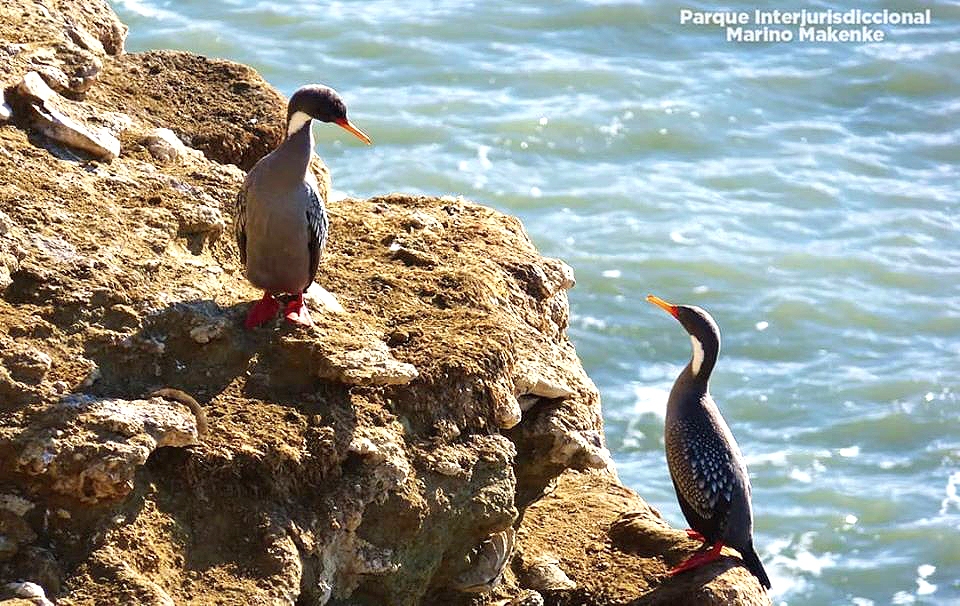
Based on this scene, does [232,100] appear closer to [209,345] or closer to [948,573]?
[209,345]

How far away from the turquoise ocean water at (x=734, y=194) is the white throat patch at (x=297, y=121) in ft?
22.1

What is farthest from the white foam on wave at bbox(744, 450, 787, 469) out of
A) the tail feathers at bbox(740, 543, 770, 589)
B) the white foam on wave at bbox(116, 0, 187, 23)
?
the white foam on wave at bbox(116, 0, 187, 23)

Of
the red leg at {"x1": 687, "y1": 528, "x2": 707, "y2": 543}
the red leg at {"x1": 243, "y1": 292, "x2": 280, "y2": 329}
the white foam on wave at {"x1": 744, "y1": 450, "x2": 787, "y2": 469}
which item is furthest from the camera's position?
the white foam on wave at {"x1": 744, "y1": 450, "x2": 787, "y2": 469}

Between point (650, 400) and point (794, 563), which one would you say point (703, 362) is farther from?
point (650, 400)

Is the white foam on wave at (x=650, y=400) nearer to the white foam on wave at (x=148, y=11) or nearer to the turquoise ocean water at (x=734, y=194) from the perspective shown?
the turquoise ocean water at (x=734, y=194)

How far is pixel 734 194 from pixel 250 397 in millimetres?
12100

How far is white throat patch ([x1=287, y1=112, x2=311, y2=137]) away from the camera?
6.86 metres

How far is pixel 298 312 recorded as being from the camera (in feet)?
21.4

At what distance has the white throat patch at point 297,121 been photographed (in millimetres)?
6859

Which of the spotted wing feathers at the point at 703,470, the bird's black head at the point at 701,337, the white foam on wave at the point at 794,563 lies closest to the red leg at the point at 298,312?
the spotted wing feathers at the point at 703,470

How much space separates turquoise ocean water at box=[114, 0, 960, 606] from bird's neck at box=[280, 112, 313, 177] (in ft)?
22.1

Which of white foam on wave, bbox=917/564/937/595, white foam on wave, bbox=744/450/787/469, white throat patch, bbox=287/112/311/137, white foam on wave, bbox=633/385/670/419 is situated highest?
white throat patch, bbox=287/112/311/137

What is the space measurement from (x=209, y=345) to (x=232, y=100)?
8.40 ft

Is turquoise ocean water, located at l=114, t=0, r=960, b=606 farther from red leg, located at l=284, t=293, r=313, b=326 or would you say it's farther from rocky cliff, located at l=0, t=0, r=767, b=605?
red leg, located at l=284, t=293, r=313, b=326
